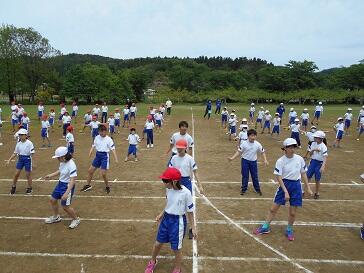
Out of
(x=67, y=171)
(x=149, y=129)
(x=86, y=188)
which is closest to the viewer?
(x=67, y=171)

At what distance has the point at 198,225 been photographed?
340 inches

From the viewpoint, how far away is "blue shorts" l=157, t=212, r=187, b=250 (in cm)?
590

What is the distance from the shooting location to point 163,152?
61.6 feet

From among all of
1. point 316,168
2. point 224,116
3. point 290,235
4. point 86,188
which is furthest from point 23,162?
point 224,116

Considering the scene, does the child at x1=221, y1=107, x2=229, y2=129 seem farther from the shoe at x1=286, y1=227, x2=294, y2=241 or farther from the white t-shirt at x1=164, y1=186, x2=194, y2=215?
the white t-shirt at x1=164, y1=186, x2=194, y2=215

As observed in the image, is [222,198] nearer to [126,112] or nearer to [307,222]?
[307,222]

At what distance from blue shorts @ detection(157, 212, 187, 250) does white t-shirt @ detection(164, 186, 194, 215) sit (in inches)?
4.3

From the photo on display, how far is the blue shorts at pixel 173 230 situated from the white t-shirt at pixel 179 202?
0.11 metres

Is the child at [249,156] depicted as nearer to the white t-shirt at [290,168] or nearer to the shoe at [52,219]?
the white t-shirt at [290,168]

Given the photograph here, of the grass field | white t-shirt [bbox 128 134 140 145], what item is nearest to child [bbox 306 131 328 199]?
the grass field

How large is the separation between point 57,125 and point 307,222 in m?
26.2

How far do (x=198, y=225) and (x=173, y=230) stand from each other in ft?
9.28

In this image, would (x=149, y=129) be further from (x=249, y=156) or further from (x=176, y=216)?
(x=176, y=216)

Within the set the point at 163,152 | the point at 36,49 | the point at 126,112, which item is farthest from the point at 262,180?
the point at 36,49
